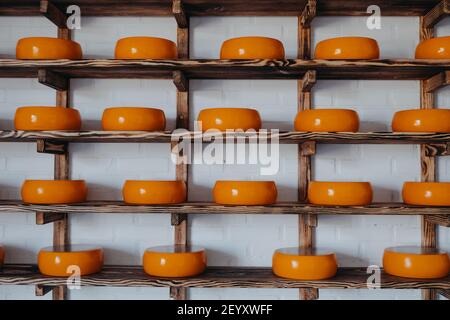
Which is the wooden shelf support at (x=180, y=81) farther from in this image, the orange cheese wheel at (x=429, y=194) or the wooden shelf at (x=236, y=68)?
the orange cheese wheel at (x=429, y=194)

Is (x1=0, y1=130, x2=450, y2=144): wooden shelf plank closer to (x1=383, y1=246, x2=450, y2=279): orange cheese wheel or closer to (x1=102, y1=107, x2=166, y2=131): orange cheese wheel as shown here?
(x1=102, y1=107, x2=166, y2=131): orange cheese wheel

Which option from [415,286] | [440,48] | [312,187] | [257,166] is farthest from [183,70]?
Result: [415,286]

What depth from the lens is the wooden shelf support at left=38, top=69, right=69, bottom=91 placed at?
1.60 m

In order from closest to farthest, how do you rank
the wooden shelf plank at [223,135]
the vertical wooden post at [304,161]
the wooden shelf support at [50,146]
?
the wooden shelf plank at [223,135] → the wooden shelf support at [50,146] → the vertical wooden post at [304,161]

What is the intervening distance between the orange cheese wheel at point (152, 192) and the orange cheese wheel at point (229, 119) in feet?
0.72

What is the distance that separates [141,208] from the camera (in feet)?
5.00

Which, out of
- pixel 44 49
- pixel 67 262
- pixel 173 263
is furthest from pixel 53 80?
pixel 173 263

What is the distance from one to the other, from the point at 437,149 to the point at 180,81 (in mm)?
914

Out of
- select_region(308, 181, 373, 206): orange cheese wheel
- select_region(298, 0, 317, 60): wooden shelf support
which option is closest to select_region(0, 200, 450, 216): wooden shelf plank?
select_region(308, 181, 373, 206): orange cheese wheel

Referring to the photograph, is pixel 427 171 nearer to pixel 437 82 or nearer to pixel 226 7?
pixel 437 82

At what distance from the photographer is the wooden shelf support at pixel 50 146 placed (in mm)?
1594

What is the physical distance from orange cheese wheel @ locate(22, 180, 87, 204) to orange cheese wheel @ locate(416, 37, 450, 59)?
122 centimetres

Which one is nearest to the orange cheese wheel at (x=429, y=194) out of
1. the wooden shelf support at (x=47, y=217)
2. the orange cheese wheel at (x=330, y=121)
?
the orange cheese wheel at (x=330, y=121)
